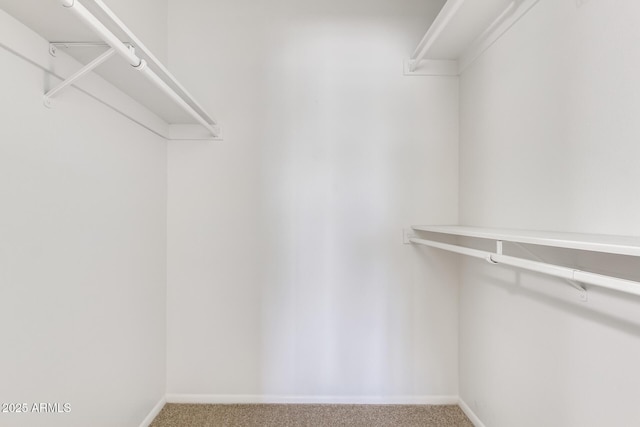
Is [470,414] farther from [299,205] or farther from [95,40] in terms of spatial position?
[95,40]

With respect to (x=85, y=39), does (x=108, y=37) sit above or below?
below

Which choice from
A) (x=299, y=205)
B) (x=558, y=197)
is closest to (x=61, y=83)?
(x=299, y=205)

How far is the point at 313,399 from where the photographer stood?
6.17 ft

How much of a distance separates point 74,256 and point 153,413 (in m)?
1.18

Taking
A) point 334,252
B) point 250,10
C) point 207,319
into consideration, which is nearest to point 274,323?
point 207,319

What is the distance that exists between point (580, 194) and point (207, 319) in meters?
1.99

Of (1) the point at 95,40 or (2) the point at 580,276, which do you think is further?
(1) the point at 95,40

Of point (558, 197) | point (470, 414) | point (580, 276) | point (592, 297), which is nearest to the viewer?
point (580, 276)

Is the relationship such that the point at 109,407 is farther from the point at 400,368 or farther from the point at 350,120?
the point at 350,120

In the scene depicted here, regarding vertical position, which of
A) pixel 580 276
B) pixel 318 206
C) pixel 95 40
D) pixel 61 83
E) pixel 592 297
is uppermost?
pixel 95 40

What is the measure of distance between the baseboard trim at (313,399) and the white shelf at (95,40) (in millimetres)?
1720

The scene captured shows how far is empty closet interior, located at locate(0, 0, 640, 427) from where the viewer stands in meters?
0.94

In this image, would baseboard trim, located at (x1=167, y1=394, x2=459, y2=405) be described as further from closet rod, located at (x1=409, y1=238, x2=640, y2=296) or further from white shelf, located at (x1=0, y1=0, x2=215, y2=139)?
white shelf, located at (x1=0, y1=0, x2=215, y2=139)

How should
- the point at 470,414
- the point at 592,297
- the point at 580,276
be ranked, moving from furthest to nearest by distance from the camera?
the point at 470,414
the point at 592,297
the point at 580,276
